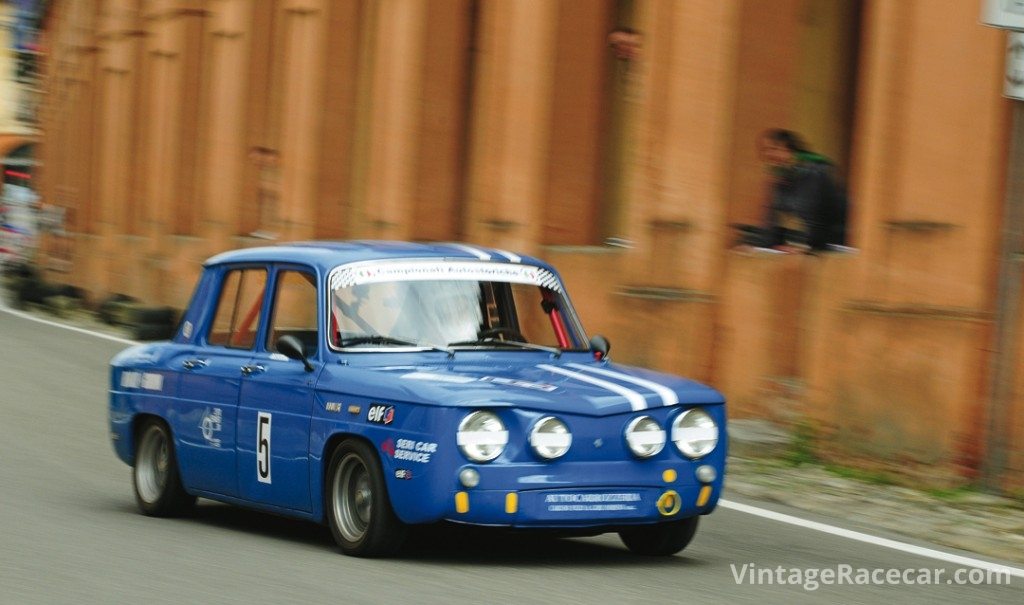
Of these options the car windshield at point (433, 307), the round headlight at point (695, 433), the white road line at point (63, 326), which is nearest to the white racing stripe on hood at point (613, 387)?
the round headlight at point (695, 433)

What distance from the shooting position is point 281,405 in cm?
870

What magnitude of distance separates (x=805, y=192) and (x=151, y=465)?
574cm

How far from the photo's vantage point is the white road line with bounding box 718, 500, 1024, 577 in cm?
877

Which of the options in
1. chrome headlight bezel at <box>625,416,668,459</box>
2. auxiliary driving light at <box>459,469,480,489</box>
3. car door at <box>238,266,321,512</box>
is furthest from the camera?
car door at <box>238,266,321,512</box>

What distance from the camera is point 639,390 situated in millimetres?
7988

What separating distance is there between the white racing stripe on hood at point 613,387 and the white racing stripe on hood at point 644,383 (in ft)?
0.40

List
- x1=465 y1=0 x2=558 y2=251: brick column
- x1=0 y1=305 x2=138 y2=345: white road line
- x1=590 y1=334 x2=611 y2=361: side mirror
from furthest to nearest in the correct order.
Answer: x1=0 y1=305 x2=138 y2=345: white road line, x1=465 y1=0 x2=558 y2=251: brick column, x1=590 y1=334 x2=611 y2=361: side mirror

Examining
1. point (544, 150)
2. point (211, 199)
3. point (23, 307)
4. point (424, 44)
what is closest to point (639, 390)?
point (544, 150)

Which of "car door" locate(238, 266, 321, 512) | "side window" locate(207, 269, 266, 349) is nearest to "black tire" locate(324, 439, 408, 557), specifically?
"car door" locate(238, 266, 321, 512)

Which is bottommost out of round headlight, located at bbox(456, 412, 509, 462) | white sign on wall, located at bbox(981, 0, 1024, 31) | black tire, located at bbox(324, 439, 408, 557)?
black tire, located at bbox(324, 439, 408, 557)

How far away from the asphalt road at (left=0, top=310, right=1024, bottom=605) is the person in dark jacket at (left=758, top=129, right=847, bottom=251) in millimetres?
3878

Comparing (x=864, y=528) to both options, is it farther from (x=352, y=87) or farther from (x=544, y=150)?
(x=352, y=87)

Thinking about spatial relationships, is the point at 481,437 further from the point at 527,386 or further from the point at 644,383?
the point at 644,383

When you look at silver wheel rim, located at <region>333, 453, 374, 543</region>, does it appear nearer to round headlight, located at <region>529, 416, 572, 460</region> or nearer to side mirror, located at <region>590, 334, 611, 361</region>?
round headlight, located at <region>529, 416, 572, 460</region>
